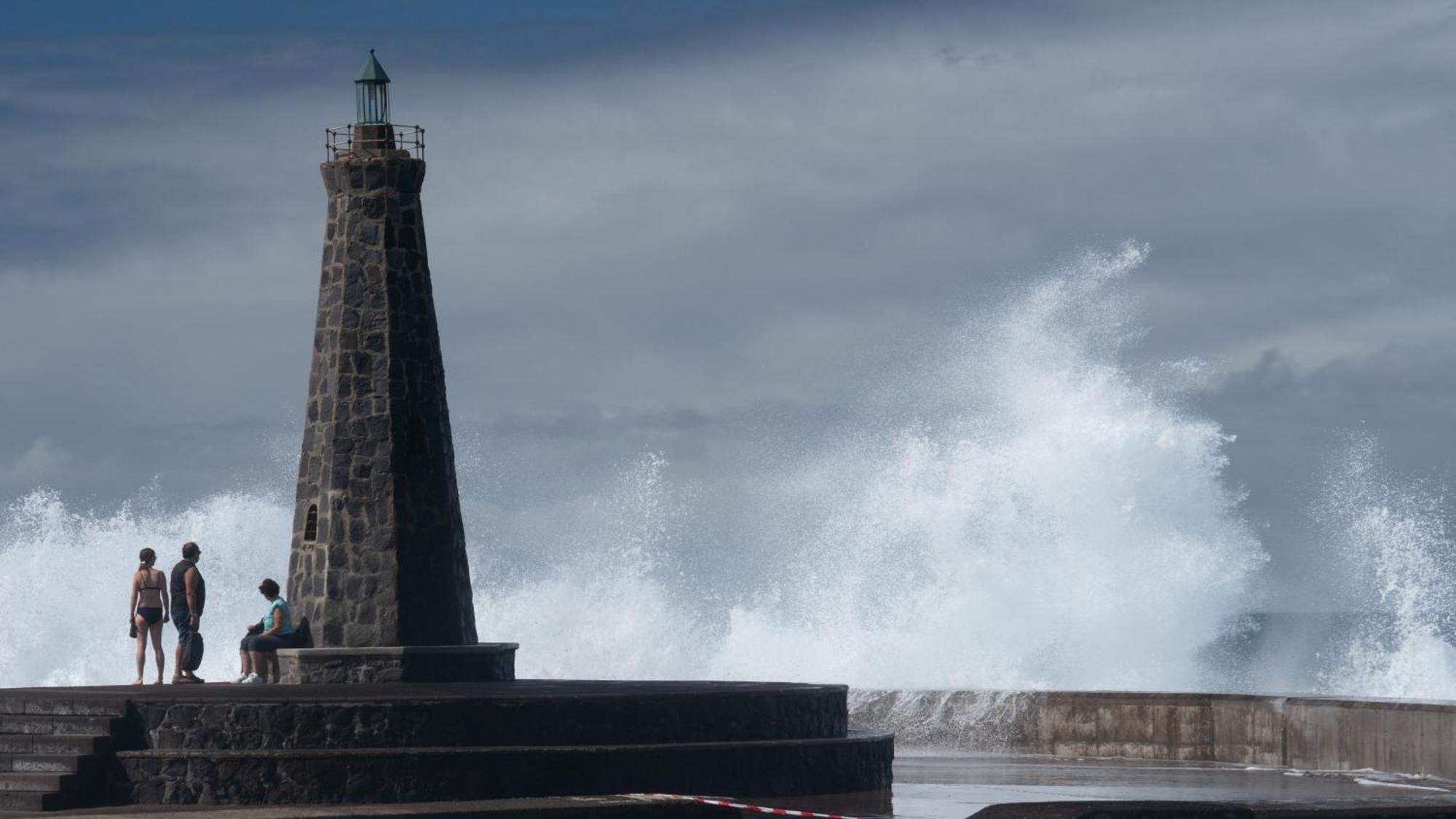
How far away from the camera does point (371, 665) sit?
16156 millimetres

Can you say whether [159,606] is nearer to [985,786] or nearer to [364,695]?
[364,695]

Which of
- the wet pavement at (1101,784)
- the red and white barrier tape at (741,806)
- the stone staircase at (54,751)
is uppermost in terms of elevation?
the stone staircase at (54,751)

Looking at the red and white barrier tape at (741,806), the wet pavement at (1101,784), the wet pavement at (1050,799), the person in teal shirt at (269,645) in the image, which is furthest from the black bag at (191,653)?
the wet pavement at (1101,784)

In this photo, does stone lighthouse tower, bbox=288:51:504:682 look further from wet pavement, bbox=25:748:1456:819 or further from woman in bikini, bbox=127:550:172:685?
wet pavement, bbox=25:748:1456:819

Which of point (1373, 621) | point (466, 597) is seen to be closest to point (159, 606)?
point (466, 597)

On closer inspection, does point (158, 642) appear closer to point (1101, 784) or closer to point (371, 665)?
point (371, 665)

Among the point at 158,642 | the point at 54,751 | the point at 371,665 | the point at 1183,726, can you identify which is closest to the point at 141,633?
the point at 158,642

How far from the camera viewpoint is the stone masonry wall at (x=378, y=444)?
16.3 metres

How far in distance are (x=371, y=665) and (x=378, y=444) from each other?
5.39 feet

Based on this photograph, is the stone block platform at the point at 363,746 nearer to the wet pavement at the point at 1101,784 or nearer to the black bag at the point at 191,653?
the wet pavement at the point at 1101,784

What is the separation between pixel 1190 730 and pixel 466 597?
670cm

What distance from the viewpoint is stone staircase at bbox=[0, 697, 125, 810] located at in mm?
13375

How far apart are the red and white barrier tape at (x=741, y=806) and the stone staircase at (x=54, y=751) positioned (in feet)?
10.8

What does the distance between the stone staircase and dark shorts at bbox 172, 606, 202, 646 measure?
8.80 ft
